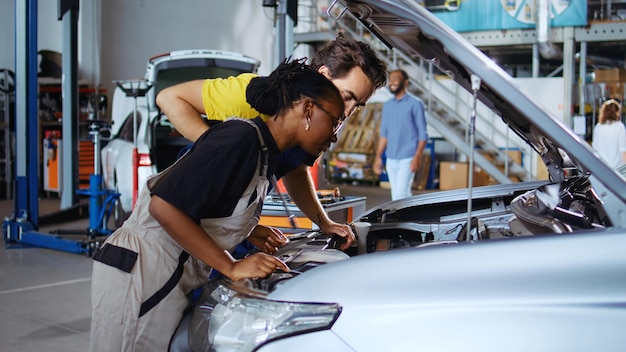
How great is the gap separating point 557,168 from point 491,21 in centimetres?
1207

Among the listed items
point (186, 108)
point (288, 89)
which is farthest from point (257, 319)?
point (186, 108)

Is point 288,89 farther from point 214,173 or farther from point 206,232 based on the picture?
point 206,232

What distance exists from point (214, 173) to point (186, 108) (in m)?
0.86

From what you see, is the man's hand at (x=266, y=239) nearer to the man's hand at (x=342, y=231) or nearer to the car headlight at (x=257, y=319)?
the man's hand at (x=342, y=231)

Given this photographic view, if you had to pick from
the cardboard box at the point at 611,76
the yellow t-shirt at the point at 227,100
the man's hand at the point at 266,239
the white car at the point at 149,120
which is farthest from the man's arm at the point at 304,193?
the cardboard box at the point at 611,76

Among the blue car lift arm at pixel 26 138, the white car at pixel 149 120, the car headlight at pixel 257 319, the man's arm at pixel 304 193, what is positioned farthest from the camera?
the white car at pixel 149 120

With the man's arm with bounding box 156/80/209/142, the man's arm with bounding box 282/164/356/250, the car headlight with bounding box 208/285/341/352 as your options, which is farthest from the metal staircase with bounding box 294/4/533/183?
the car headlight with bounding box 208/285/341/352

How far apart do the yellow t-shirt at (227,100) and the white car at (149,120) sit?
4583mm

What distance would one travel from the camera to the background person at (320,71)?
7.80 feet

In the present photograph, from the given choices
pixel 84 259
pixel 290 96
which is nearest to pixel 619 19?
pixel 84 259

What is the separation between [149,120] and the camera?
742 cm

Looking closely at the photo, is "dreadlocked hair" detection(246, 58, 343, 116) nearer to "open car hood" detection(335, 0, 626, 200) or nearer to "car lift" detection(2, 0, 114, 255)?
"open car hood" detection(335, 0, 626, 200)

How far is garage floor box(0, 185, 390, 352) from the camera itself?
3912 mm

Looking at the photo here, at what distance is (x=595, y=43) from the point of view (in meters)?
14.1
